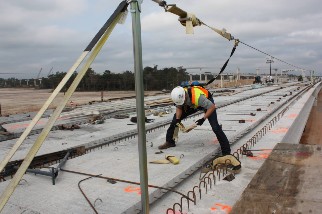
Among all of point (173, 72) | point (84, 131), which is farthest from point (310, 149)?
point (173, 72)

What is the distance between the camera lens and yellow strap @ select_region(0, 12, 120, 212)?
1956 mm

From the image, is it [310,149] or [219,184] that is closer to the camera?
[219,184]

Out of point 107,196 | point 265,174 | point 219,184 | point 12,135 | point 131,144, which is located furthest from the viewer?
point 12,135

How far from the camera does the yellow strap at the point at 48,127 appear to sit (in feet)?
6.42

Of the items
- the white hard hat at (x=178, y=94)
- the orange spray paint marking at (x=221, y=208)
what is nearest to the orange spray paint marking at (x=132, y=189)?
the orange spray paint marking at (x=221, y=208)

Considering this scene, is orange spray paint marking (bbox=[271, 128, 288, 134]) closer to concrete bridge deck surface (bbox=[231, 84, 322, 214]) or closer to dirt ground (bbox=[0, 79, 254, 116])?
concrete bridge deck surface (bbox=[231, 84, 322, 214])

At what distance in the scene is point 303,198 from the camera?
349cm

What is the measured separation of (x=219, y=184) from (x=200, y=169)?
807 millimetres

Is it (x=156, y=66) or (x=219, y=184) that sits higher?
(x=156, y=66)

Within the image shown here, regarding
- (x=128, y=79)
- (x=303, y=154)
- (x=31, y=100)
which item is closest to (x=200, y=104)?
(x=303, y=154)

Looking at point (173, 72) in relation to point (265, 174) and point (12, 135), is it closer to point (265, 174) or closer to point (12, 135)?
point (12, 135)

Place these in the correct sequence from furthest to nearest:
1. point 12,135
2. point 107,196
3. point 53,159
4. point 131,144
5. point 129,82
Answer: point 129,82, point 12,135, point 131,144, point 53,159, point 107,196

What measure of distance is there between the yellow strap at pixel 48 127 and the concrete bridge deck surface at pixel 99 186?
170cm

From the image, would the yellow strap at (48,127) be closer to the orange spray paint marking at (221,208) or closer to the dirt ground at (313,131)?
the orange spray paint marking at (221,208)
